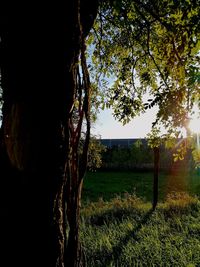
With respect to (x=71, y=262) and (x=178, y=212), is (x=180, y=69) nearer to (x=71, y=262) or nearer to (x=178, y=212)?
(x=71, y=262)

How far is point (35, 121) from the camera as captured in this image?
2014mm

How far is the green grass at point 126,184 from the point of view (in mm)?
20475

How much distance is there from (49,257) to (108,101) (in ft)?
13.9

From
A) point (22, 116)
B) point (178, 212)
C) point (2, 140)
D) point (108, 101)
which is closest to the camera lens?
point (22, 116)

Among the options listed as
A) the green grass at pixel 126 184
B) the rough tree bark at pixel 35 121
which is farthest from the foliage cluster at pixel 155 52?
the green grass at pixel 126 184

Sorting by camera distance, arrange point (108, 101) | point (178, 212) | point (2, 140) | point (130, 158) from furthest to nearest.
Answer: point (130, 158) < point (178, 212) < point (108, 101) < point (2, 140)

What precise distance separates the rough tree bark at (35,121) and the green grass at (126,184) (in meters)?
16.9

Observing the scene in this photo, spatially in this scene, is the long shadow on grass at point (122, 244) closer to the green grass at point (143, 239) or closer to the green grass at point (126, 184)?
the green grass at point (143, 239)

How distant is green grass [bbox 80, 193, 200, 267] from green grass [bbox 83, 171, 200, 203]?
9.18m

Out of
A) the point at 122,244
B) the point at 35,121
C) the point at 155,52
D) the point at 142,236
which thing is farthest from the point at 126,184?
the point at 35,121

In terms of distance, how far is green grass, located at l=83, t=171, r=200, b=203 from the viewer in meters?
20.5

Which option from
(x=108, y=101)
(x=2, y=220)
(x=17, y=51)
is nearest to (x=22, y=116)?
(x=17, y=51)

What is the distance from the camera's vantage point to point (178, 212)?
397 inches

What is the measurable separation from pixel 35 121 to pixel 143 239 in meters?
5.66
